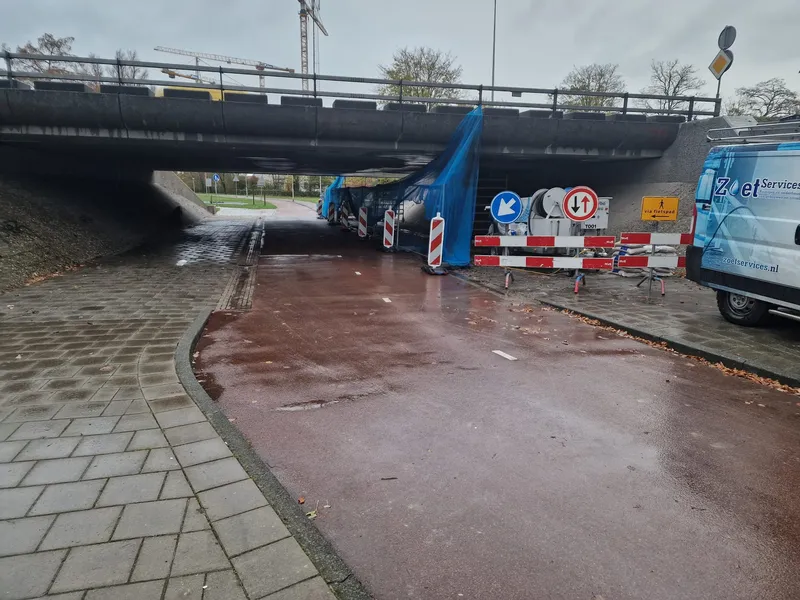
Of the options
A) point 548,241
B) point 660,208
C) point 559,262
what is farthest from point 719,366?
point 660,208

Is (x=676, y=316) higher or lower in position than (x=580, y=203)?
lower

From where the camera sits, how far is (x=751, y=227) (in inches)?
272

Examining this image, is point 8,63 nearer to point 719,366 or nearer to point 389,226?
point 389,226

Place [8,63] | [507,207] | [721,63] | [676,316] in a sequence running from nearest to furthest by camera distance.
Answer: [676,316]
[507,207]
[721,63]
[8,63]

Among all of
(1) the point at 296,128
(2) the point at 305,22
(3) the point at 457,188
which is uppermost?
(2) the point at 305,22

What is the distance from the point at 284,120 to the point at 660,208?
9.86m

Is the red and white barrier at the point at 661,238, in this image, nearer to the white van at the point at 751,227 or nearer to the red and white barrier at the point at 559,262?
the red and white barrier at the point at 559,262

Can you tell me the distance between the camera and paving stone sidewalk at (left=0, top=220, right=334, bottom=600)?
237cm

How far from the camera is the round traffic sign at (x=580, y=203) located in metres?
10.5

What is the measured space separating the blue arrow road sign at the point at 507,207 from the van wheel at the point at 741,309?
A: 4700 mm

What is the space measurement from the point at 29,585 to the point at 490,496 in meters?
2.49

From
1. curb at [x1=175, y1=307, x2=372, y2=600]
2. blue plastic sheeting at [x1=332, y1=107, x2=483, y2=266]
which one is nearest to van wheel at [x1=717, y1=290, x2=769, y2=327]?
blue plastic sheeting at [x1=332, y1=107, x2=483, y2=266]

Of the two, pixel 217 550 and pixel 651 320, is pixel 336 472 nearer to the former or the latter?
pixel 217 550

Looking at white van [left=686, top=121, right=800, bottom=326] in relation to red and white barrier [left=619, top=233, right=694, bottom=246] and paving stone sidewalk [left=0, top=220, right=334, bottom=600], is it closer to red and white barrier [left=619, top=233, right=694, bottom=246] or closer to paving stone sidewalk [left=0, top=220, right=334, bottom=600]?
red and white barrier [left=619, top=233, right=694, bottom=246]
